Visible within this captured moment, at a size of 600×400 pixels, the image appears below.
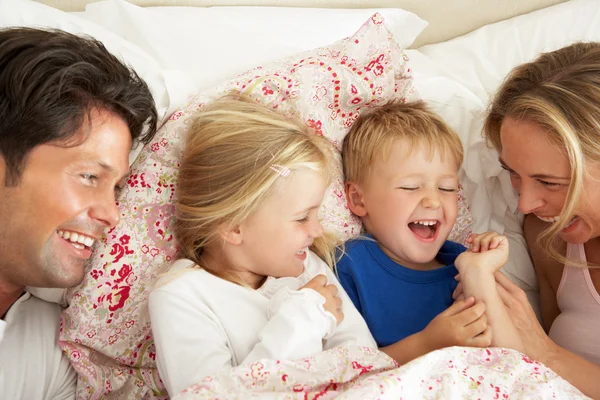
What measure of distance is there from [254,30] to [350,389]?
4.30 feet

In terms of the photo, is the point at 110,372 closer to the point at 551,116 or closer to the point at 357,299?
the point at 357,299

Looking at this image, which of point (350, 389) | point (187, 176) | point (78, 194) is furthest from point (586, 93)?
point (78, 194)

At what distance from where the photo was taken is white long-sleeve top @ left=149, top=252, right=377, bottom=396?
153cm

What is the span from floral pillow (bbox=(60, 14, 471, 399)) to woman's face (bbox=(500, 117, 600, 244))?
471mm

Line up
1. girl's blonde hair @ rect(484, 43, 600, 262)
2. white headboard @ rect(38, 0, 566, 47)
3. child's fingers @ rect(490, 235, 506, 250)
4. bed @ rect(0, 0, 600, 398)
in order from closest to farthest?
1. bed @ rect(0, 0, 600, 398)
2. girl's blonde hair @ rect(484, 43, 600, 262)
3. child's fingers @ rect(490, 235, 506, 250)
4. white headboard @ rect(38, 0, 566, 47)

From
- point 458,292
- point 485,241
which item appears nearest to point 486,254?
point 485,241

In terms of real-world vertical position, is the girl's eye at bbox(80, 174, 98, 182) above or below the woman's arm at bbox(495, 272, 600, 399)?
above

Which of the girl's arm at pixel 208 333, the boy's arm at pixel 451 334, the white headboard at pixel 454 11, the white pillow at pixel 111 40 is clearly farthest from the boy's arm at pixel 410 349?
the white headboard at pixel 454 11

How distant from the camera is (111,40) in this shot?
75.4 inches

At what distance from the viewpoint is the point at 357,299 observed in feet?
6.27

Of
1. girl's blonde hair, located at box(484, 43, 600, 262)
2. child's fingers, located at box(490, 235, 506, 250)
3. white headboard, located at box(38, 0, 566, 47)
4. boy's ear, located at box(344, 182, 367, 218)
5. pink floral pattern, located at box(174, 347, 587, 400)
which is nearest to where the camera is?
pink floral pattern, located at box(174, 347, 587, 400)

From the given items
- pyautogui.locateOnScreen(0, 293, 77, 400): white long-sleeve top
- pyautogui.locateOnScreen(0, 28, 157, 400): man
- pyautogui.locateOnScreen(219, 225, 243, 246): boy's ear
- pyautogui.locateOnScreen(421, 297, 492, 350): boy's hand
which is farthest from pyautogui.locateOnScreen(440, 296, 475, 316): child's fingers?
pyautogui.locateOnScreen(0, 293, 77, 400): white long-sleeve top

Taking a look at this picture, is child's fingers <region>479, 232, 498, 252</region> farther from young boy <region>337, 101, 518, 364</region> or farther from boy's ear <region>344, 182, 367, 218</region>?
boy's ear <region>344, 182, 367, 218</region>

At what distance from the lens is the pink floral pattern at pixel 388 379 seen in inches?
53.1
